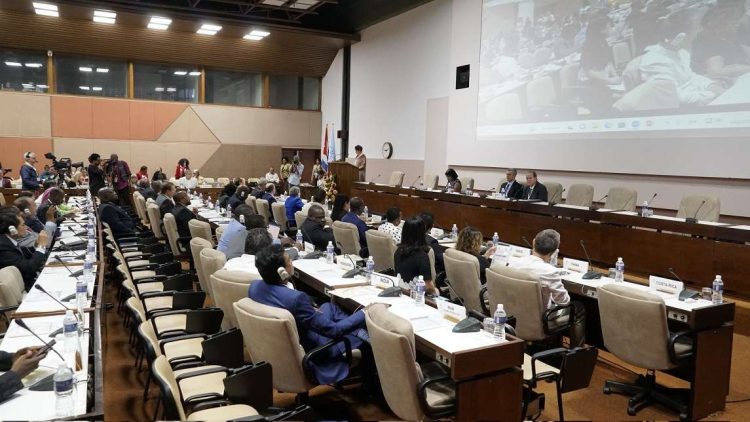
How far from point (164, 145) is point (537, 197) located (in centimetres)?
1196

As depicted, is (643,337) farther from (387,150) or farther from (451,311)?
(387,150)

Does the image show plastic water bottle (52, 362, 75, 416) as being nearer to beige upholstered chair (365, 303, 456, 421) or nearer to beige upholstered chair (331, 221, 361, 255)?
beige upholstered chair (365, 303, 456, 421)

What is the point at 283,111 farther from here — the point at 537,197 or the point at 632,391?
the point at 632,391

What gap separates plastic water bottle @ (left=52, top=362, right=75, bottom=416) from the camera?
2.03m

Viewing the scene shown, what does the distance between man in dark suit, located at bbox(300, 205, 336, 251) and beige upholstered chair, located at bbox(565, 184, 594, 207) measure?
4.45 m

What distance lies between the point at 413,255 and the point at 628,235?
128 inches

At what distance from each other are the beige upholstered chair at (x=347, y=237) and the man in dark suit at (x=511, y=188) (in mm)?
3590

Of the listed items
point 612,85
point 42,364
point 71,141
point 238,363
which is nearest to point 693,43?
point 612,85

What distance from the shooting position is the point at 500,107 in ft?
34.8

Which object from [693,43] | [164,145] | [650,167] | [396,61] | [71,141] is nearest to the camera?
[693,43]

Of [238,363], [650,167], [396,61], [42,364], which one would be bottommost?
[238,363]

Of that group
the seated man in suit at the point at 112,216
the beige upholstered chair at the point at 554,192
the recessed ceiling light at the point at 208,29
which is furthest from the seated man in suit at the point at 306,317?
the recessed ceiling light at the point at 208,29

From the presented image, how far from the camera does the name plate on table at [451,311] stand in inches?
125

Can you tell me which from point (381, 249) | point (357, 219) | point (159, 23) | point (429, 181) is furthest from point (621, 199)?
point (159, 23)
